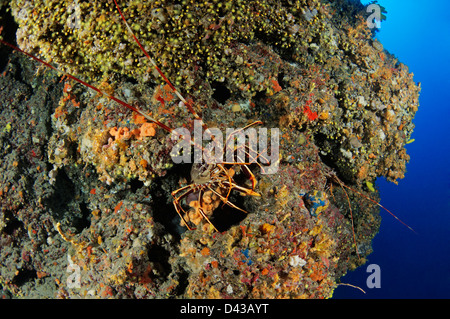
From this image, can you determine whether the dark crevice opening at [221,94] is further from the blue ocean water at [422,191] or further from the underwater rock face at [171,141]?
the blue ocean water at [422,191]

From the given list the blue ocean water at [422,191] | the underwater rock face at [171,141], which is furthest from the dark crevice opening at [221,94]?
the blue ocean water at [422,191]

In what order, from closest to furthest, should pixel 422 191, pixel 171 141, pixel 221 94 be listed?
pixel 171 141 → pixel 221 94 → pixel 422 191

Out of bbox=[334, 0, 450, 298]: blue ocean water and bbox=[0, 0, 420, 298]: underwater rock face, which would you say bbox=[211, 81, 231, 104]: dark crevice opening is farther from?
bbox=[334, 0, 450, 298]: blue ocean water

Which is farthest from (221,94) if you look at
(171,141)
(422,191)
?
(422,191)

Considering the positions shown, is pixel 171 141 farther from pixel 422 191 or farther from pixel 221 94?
pixel 422 191
